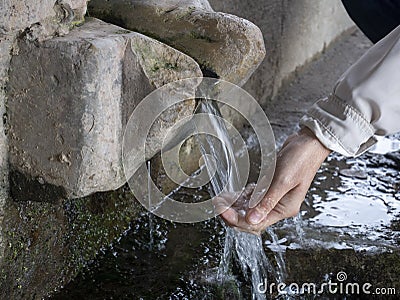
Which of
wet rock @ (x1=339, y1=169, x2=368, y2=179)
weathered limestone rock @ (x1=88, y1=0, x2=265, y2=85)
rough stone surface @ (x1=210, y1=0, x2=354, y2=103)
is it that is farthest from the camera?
rough stone surface @ (x1=210, y1=0, x2=354, y2=103)

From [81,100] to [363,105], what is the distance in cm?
57

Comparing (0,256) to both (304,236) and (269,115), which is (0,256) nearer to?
(304,236)

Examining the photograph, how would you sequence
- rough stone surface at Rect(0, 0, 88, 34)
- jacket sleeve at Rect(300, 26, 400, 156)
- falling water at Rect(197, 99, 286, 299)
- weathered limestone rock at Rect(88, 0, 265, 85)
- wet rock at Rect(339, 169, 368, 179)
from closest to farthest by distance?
rough stone surface at Rect(0, 0, 88, 34) → jacket sleeve at Rect(300, 26, 400, 156) → weathered limestone rock at Rect(88, 0, 265, 85) → falling water at Rect(197, 99, 286, 299) → wet rock at Rect(339, 169, 368, 179)

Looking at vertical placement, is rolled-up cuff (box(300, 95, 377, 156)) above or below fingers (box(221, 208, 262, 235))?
above

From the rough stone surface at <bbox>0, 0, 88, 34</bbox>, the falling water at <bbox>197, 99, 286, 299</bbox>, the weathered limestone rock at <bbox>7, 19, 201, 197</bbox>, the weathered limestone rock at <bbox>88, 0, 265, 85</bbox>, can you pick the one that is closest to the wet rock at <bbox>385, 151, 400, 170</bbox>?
the falling water at <bbox>197, 99, 286, 299</bbox>

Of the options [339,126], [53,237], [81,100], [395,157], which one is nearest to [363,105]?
[339,126]

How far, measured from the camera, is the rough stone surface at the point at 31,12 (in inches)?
52.1

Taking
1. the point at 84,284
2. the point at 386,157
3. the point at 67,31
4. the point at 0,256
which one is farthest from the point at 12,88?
the point at 386,157

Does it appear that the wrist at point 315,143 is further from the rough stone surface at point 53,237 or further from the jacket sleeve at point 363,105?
the rough stone surface at point 53,237

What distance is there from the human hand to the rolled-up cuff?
23 mm

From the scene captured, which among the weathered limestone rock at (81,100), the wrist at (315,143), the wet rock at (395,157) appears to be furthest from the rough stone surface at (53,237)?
the wet rock at (395,157)

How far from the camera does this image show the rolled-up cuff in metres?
1.46

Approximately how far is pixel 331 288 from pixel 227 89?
24.5 inches

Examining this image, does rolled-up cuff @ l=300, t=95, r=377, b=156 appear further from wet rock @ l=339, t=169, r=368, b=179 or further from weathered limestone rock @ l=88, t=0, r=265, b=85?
wet rock @ l=339, t=169, r=368, b=179
